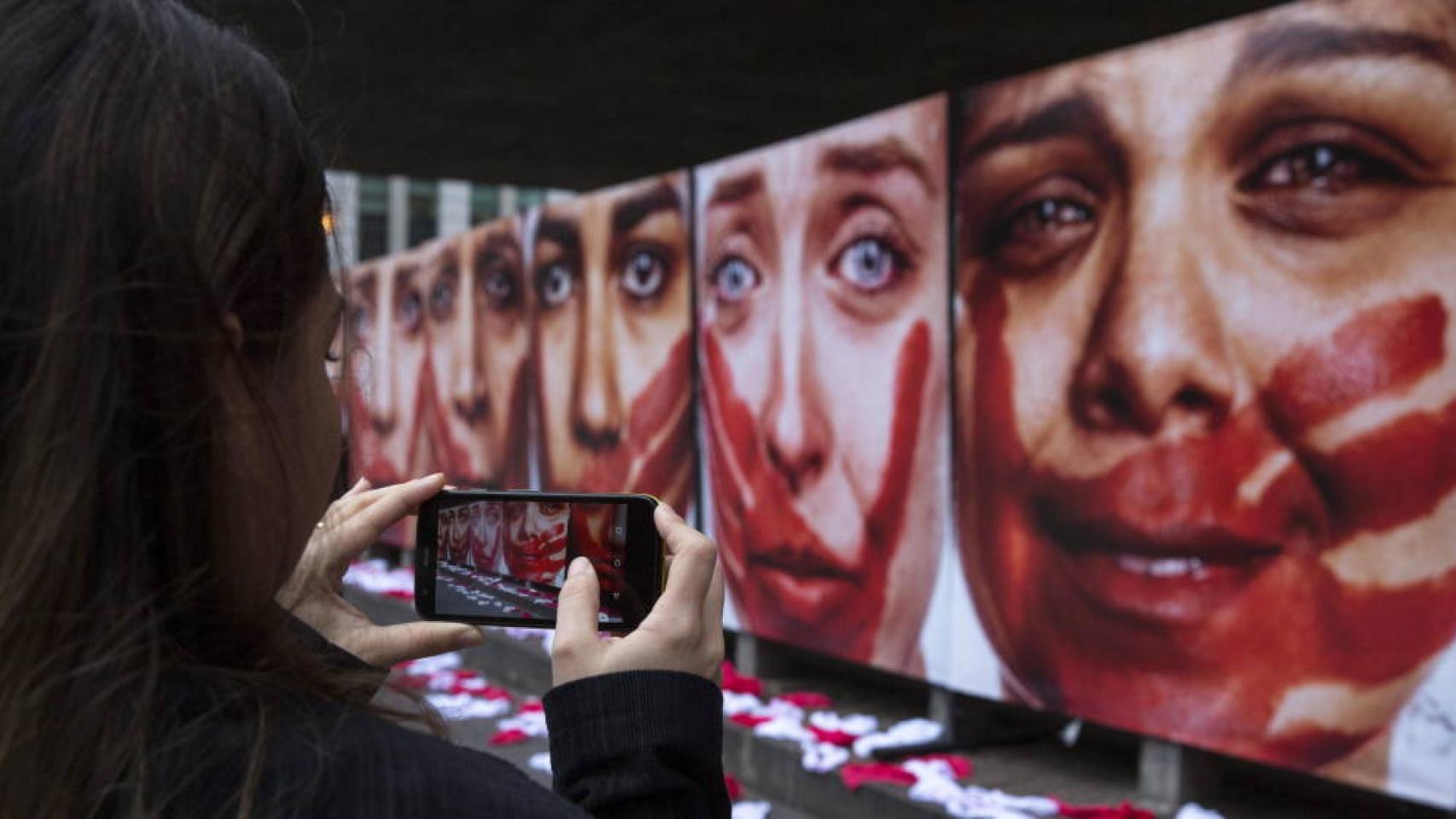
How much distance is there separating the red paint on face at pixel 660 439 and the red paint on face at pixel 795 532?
197 mm

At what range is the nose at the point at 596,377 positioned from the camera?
5984 millimetres

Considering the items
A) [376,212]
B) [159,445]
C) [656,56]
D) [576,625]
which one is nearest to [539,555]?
[576,625]

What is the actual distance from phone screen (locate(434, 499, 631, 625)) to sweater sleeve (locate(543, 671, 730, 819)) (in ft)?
1.51

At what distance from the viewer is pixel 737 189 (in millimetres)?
5051

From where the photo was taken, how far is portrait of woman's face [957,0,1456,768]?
287 centimetres

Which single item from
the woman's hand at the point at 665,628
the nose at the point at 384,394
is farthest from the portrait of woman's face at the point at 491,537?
the nose at the point at 384,394

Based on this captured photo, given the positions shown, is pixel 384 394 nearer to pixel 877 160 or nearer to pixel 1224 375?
pixel 877 160

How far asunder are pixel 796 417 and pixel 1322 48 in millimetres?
2311

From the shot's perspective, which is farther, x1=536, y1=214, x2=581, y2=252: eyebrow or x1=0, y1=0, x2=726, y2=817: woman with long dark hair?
x1=536, y1=214, x2=581, y2=252: eyebrow

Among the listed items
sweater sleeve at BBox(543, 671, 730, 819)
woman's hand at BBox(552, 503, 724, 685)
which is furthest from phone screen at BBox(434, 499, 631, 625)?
sweater sleeve at BBox(543, 671, 730, 819)

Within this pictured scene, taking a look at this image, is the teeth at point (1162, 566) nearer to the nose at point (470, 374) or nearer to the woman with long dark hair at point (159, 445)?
the woman with long dark hair at point (159, 445)

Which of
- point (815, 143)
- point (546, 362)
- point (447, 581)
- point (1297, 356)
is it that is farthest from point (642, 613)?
point (546, 362)

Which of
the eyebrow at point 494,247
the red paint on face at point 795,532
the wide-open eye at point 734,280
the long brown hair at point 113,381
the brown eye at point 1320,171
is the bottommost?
the red paint on face at point 795,532

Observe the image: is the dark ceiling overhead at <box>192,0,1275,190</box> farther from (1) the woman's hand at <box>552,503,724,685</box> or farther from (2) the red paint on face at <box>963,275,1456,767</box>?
(1) the woman's hand at <box>552,503,724,685</box>
